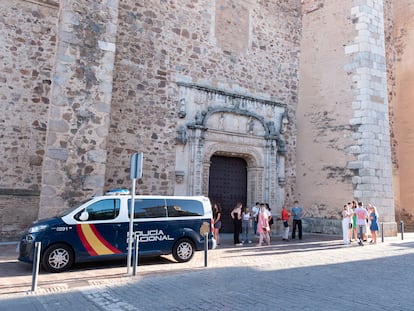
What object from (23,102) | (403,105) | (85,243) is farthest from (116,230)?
(403,105)

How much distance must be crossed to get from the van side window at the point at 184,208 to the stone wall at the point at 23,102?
477 cm

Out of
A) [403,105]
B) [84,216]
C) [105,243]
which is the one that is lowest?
[105,243]

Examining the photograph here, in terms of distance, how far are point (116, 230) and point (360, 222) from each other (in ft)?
25.6

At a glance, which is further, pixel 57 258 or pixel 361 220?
pixel 361 220

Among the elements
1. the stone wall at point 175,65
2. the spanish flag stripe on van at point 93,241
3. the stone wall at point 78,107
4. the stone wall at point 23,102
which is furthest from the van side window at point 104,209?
the stone wall at point 23,102

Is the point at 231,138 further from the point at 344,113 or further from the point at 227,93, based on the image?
the point at 344,113

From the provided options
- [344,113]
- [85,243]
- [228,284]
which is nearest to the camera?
[228,284]

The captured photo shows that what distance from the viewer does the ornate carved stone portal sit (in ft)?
41.3

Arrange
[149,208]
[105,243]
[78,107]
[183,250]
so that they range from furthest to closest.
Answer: [78,107]
[183,250]
[149,208]
[105,243]

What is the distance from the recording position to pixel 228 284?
20.7ft

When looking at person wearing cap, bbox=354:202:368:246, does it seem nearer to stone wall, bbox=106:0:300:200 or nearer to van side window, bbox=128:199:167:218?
stone wall, bbox=106:0:300:200

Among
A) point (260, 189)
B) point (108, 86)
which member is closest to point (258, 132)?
point (260, 189)

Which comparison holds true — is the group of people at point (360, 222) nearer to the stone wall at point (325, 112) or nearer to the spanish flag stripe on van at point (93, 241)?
the stone wall at point (325, 112)

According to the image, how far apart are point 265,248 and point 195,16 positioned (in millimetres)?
8272
